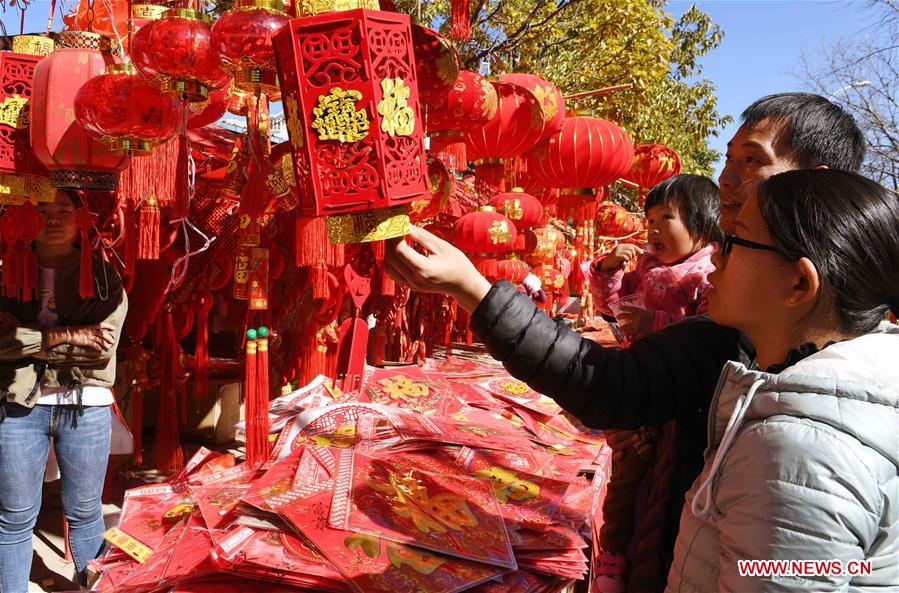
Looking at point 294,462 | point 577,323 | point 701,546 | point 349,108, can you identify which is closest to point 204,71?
point 349,108

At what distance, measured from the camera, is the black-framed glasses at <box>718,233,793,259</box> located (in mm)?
890

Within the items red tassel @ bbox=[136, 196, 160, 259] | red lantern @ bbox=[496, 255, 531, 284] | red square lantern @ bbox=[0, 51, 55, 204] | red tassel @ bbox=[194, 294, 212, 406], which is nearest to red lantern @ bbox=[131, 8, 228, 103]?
red square lantern @ bbox=[0, 51, 55, 204]

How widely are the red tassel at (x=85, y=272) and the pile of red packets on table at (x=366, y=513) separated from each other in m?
0.73

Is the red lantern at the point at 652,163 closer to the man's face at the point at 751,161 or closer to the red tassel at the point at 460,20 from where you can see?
the red tassel at the point at 460,20

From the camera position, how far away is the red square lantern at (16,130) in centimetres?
192

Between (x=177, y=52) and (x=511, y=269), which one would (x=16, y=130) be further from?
(x=511, y=269)

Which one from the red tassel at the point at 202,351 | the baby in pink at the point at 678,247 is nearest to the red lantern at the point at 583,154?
the baby in pink at the point at 678,247

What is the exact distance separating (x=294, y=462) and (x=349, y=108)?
1186 millimetres

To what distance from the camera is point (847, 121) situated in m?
1.31

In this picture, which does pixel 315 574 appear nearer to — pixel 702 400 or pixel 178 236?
pixel 702 400

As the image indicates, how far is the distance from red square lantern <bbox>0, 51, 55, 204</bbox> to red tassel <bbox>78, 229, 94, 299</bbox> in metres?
0.33

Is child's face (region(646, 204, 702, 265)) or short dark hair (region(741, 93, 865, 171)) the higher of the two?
short dark hair (region(741, 93, 865, 171))

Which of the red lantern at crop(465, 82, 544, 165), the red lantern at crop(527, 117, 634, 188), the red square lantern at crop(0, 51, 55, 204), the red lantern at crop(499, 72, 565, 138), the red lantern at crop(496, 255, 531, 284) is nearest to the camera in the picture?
the red square lantern at crop(0, 51, 55, 204)

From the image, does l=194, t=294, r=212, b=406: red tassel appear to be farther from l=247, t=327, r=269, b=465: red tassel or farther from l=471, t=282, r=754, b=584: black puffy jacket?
l=471, t=282, r=754, b=584: black puffy jacket
